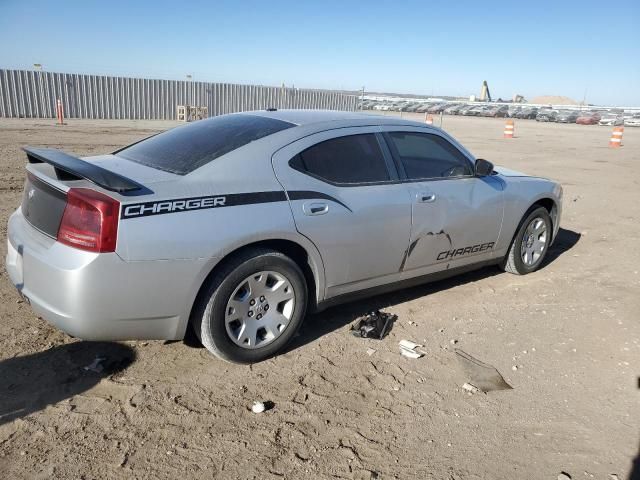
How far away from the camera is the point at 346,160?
393 cm

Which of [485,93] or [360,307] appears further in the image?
[485,93]

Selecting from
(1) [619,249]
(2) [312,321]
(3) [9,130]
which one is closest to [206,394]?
(2) [312,321]

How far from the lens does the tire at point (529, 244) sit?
539 centimetres

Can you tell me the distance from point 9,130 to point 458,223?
17.7 m

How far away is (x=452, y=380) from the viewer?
139 inches

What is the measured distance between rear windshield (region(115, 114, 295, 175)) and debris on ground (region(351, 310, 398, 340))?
1.62 meters

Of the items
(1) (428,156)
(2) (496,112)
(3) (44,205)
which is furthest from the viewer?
(2) (496,112)

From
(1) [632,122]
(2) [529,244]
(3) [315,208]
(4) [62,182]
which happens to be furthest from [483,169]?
(1) [632,122]

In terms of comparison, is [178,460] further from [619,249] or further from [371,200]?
[619,249]

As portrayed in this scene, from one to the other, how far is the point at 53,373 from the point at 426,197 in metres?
2.93

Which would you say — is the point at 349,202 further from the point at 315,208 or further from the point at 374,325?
the point at 374,325

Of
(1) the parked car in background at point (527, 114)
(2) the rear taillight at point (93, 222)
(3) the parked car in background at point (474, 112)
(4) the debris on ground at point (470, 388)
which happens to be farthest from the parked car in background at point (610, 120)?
(2) the rear taillight at point (93, 222)

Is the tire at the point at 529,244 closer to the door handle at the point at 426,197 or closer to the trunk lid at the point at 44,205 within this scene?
the door handle at the point at 426,197

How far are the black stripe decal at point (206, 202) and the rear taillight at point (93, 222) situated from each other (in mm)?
76
